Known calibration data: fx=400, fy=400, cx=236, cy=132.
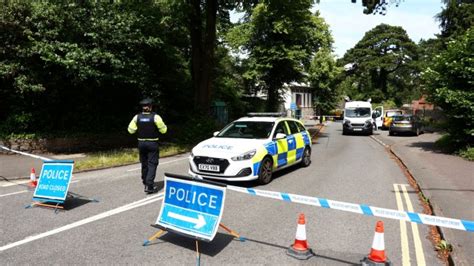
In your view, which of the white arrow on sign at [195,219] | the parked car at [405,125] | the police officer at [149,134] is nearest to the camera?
the white arrow on sign at [195,219]

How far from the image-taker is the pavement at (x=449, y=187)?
17.8 feet

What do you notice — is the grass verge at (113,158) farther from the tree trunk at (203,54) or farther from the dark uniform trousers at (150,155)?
the dark uniform trousers at (150,155)

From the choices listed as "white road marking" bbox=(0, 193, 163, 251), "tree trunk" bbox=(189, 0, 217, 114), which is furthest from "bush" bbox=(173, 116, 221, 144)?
"white road marking" bbox=(0, 193, 163, 251)

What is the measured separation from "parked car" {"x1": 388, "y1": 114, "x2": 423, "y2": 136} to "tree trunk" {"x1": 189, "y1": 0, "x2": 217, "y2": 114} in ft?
45.9

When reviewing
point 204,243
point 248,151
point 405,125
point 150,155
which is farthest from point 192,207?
point 405,125

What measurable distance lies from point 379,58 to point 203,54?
4958cm

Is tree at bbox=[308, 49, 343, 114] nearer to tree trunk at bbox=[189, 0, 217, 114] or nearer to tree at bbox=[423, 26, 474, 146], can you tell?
tree trunk at bbox=[189, 0, 217, 114]

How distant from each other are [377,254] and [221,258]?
1.85 meters

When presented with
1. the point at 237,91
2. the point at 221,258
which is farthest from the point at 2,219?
the point at 237,91

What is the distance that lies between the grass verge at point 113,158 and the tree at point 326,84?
108 feet

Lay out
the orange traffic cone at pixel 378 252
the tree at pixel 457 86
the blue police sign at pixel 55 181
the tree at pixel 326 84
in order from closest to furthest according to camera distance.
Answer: the orange traffic cone at pixel 378 252, the blue police sign at pixel 55 181, the tree at pixel 457 86, the tree at pixel 326 84

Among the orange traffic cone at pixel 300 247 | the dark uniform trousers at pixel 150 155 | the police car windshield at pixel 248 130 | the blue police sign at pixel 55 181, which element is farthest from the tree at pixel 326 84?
the orange traffic cone at pixel 300 247

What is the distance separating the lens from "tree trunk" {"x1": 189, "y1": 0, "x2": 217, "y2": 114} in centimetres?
2025

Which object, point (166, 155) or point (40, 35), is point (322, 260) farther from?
point (40, 35)
